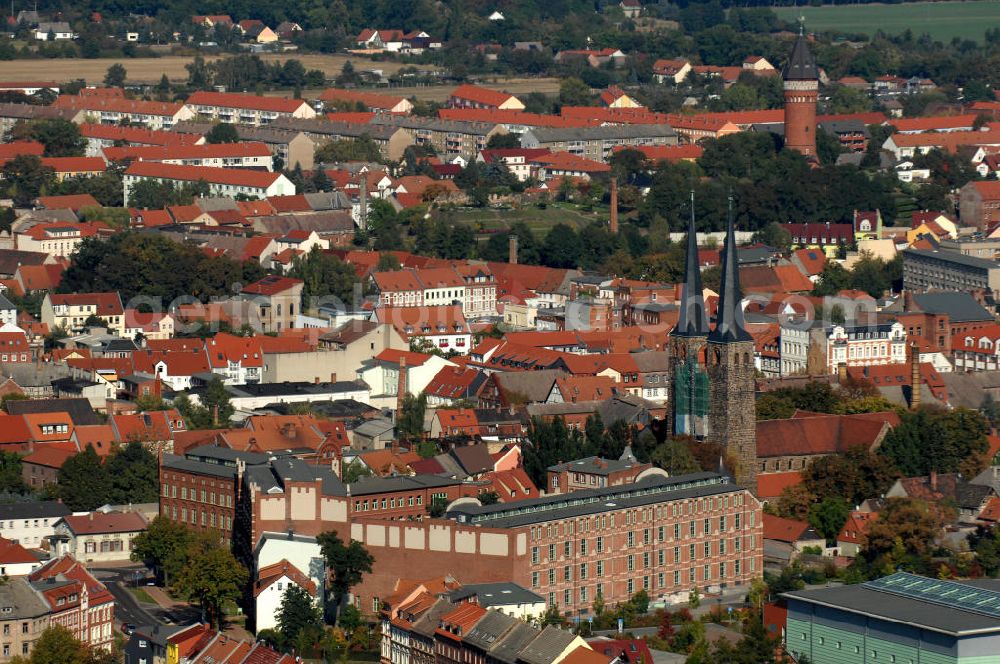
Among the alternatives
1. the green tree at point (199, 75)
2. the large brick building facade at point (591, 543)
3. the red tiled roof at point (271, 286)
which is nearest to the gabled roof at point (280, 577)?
the large brick building facade at point (591, 543)

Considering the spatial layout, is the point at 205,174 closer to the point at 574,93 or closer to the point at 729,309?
the point at 574,93

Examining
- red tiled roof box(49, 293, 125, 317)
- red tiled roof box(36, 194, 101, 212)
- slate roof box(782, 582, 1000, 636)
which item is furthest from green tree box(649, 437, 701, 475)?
red tiled roof box(36, 194, 101, 212)

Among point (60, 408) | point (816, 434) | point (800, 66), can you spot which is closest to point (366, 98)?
point (800, 66)

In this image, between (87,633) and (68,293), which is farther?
(68,293)

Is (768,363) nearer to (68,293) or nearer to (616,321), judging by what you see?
(616,321)

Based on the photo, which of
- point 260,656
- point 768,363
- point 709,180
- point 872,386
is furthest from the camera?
point 709,180

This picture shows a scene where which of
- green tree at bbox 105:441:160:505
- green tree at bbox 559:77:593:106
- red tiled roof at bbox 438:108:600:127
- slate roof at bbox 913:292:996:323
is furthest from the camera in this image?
green tree at bbox 559:77:593:106

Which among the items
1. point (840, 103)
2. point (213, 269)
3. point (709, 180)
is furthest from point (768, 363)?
point (840, 103)

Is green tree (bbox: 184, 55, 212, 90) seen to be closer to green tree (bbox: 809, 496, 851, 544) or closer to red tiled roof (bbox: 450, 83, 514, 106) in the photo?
red tiled roof (bbox: 450, 83, 514, 106)
